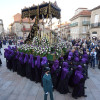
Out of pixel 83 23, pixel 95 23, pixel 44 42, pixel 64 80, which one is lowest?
pixel 64 80

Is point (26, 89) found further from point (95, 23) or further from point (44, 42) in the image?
point (95, 23)

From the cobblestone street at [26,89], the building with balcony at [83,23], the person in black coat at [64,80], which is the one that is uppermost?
the building with balcony at [83,23]

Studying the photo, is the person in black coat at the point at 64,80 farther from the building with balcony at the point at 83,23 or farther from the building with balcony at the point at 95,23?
the building with balcony at the point at 83,23

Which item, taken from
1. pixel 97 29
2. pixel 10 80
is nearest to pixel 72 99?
pixel 10 80

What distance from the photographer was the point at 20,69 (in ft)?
21.8

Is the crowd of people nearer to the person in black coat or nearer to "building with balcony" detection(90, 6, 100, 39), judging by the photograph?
the person in black coat

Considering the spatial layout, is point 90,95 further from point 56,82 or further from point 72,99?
point 56,82

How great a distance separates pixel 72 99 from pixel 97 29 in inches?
910

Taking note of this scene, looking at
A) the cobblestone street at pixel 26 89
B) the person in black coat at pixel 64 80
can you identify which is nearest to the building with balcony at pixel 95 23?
the cobblestone street at pixel 26 89

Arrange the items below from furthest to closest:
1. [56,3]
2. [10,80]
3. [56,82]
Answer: [56,3] → [10,80] → [56,82]

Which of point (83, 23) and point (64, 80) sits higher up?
point (83, 23)

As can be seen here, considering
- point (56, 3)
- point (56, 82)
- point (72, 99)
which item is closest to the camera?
point (72, 99)

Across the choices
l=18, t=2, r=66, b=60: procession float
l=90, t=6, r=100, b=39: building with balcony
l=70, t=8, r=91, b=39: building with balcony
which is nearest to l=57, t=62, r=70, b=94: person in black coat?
l=18, t=2, r=66, b=60: procession float

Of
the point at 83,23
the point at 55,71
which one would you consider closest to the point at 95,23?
the point at 83,23
